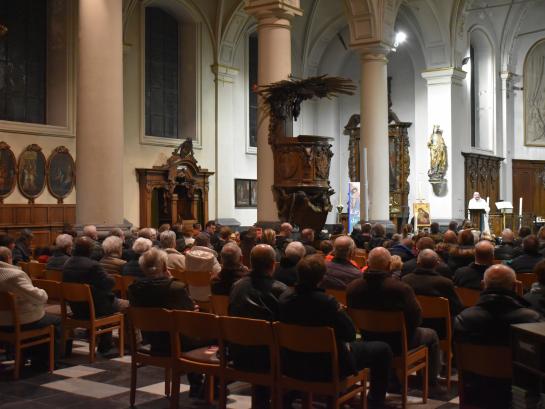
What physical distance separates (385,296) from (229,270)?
4.88ft

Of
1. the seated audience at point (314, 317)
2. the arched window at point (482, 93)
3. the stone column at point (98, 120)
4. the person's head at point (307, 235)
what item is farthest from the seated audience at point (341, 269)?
the arched window at point (482, 93)

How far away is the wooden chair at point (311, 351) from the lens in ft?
14.4

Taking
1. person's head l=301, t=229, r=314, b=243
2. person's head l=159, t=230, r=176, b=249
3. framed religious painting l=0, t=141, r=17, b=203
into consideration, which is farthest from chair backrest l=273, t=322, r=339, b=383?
framed religious painting l=0, t=141, r=17, b=203

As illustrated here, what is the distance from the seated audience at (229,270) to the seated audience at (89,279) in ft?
4.75

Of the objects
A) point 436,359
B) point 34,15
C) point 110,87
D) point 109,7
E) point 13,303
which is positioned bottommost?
point 436,359

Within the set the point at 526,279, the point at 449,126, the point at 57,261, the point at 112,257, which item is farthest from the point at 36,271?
the point at 449,126

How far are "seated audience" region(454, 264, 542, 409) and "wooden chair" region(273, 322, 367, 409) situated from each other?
738 millimetres

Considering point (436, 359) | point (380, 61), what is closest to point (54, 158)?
point (380, 61)

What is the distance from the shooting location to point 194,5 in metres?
20.7

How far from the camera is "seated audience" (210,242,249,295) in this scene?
20.0 feet

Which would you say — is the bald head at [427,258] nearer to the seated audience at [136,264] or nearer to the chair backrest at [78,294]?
the chair backrest at [78,294]

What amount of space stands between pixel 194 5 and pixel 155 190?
5.61m

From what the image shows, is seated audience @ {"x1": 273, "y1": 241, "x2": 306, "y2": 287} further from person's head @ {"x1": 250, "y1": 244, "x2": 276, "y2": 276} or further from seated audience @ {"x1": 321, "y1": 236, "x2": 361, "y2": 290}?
person's head @ {"x1": 250, "y1": 244, "x2": 276, "y2": 276}

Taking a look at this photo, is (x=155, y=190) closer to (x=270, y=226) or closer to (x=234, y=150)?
(x=234, y=150)
